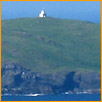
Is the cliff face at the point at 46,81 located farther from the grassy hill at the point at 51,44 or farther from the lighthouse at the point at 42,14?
the lighthouse at the point at 42,14

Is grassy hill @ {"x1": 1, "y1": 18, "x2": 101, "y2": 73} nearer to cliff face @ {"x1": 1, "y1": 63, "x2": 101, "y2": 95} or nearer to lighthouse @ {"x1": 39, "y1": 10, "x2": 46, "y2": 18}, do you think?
cliff face @ {"x1": 1, "y1": 63, "x2": 101, "y2": 95}

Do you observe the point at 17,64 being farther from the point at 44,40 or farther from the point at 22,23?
the point at 22,23

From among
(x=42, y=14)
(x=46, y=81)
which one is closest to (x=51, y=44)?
(x=46, y=81)

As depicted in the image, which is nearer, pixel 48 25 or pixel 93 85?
pixel 93 85

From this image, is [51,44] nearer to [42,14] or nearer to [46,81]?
[46,81]

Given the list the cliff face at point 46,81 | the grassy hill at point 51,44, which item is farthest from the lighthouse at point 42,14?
the cliff face at point 46,81

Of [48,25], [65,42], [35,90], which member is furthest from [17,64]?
[48,25]
